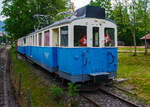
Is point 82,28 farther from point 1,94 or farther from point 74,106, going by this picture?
point 1,94

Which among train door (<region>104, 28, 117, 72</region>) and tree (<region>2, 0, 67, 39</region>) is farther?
tree (<region>2, 0, 67, 39</region>)

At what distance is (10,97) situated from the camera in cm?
641

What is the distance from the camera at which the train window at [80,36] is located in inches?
256

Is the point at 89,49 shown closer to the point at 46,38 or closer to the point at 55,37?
the point at 55,37

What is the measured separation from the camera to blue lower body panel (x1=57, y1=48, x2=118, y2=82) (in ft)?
20.8

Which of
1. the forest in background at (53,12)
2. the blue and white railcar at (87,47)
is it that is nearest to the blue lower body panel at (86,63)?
the blue and white railcar at (87,47)

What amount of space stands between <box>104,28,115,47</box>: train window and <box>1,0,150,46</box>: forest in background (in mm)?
10494

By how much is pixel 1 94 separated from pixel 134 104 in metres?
5.07

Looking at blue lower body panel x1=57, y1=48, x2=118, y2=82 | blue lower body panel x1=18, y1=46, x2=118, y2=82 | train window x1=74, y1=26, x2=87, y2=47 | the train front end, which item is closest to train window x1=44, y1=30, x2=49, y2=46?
blue lower body panel x1=18, y1=46, x2=118, y2=82

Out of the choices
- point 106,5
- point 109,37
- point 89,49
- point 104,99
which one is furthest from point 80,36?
point 106,5

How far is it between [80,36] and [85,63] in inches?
42.8

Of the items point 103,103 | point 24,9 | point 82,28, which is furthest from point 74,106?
point 24,9

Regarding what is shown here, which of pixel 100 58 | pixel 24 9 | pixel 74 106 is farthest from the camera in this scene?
pixel 24 9

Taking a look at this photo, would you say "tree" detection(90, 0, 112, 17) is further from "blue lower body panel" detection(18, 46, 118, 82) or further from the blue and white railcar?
"blue lower body panel" detection(18, 46, 118, 82)
